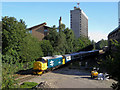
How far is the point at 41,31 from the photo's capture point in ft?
152

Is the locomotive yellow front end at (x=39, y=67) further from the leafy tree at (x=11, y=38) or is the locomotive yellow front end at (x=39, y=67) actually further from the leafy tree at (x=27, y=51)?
the leafy tree at (x=27, y=51)

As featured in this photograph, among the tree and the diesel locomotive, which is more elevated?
the tree

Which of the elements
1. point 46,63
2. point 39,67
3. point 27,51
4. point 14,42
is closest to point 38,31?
point 27,51

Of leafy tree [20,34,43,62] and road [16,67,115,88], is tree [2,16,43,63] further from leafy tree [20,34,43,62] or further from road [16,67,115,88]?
road [16,67,115,88]

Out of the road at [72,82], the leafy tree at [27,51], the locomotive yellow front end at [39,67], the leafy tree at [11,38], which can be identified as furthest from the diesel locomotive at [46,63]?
the leafy tree at [11,38]

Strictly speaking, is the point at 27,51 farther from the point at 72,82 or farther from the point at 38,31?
the point at 38,31

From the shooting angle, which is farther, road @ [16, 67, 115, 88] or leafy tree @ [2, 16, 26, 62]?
leafy tree @ [2, 16, 26, 62]

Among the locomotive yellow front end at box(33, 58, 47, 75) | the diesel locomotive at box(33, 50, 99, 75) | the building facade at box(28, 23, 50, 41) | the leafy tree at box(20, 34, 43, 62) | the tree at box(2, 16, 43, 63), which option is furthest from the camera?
the building facade at box(28, 23, 50, 41)

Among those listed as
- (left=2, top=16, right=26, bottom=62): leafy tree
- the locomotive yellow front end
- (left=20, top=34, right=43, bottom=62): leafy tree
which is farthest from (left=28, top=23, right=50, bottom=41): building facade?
the locomotive yellow front end

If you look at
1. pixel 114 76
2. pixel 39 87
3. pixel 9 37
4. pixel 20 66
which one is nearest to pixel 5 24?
pixel 9 37

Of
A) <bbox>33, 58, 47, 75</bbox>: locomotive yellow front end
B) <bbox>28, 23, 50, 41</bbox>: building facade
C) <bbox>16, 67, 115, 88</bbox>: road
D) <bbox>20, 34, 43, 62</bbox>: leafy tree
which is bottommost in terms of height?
<bbox>16, 67, 115, 88</bbox>: road

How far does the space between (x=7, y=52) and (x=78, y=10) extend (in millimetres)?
71972

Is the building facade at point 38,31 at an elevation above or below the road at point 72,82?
above

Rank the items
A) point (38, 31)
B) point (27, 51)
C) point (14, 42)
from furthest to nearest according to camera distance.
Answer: point (38, 31), point (27, 51), point (14, 42)
